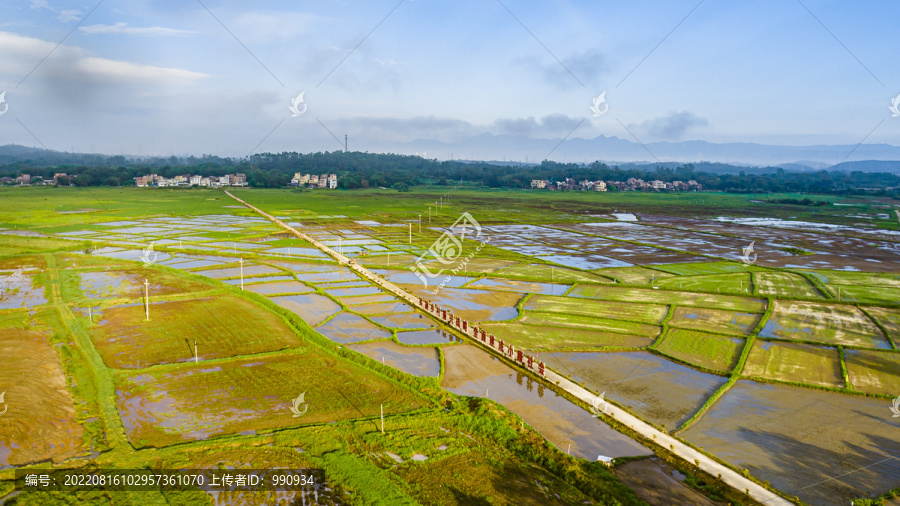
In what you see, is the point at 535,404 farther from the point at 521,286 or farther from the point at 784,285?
the point at 784,285

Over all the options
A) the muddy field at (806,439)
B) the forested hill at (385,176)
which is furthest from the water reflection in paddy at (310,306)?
the forested hill at (385,176)

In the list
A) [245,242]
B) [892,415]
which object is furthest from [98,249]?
[892,415]

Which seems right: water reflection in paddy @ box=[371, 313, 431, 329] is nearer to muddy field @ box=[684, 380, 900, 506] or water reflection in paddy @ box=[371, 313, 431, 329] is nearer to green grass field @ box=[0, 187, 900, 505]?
green grass field @ box=[0, 187, 900, 505]

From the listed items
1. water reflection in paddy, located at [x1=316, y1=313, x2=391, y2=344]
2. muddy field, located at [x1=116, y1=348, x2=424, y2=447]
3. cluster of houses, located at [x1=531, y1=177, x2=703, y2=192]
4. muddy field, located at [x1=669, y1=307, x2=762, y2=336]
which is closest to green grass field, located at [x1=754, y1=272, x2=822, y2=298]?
muddy field, located at [x1=669, y1=307, x2=762, y2=336]

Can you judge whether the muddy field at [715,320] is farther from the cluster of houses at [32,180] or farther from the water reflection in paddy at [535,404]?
the cluster of houses at [32,180]

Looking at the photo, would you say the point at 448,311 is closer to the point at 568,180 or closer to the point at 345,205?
the point at 345,205

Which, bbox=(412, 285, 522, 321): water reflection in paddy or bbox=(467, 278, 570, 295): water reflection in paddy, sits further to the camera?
bbox=(467, 278, 570, 295): water reflection in paddy
